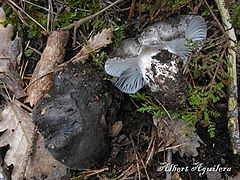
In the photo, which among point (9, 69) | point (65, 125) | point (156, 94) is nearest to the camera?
point (65, 125)

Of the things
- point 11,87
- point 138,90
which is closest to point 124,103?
point 138,90

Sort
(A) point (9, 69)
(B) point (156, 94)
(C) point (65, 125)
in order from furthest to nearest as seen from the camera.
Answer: (A) point (9, 69), (B) point (156, 94), (C) point (65, 125)

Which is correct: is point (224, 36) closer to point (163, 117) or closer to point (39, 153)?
point (163, 117)

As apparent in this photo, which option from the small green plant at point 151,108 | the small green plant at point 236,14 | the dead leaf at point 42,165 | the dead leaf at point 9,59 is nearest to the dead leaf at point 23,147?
the dead leaf at point 42,165

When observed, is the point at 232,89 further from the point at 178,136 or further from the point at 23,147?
the point at 23,147

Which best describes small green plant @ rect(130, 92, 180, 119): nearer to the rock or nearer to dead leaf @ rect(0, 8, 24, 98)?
the rock

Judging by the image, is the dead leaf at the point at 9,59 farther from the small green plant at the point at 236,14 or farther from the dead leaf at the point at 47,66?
the small green plant at the point at 236,14

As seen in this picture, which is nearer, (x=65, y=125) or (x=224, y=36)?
(x=65, y=125)

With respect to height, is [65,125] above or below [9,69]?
A: below
